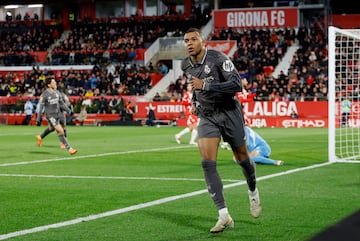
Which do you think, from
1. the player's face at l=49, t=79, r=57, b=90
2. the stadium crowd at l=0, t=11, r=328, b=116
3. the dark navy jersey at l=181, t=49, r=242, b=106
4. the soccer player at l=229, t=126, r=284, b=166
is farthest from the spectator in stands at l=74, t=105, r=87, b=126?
the dark navy jersey at l=181, t=49, r=242, b=106

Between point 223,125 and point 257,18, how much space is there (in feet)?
162

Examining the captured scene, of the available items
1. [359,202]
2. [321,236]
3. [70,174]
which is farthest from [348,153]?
[321,236]

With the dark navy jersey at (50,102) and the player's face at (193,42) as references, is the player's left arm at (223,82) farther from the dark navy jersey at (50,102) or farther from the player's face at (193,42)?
the dark navy jersey at (50,102)

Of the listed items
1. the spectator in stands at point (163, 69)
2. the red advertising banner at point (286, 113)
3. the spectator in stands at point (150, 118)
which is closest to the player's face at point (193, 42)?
the red advertising banner at point (286, 113)

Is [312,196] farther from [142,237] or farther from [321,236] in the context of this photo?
[321,236]

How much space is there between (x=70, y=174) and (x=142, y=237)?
7252 mm

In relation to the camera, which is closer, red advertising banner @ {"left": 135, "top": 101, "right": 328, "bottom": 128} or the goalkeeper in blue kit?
the goalkeeper in blue kit

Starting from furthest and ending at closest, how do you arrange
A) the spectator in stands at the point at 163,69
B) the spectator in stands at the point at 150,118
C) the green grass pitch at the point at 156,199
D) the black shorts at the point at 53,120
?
the spectator in stands at the point at 163,69
the spectator in stands at the point at 150,118
the black shorts at the point at 53,120
the green grass pitch at the point at 156,199

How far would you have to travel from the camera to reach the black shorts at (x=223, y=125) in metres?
7.39

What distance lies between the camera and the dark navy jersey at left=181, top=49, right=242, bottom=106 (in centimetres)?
732

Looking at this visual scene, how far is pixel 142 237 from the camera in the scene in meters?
6.64

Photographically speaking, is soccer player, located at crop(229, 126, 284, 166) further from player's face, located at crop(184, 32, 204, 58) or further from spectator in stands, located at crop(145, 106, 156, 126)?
spectator in stands, located at crop(145, 106, 156, 126)

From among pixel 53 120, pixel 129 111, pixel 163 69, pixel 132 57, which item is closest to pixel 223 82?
pixel 53 120

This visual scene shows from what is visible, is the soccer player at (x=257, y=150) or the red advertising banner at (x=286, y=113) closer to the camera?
the soccer player at (x=257, y=150)
